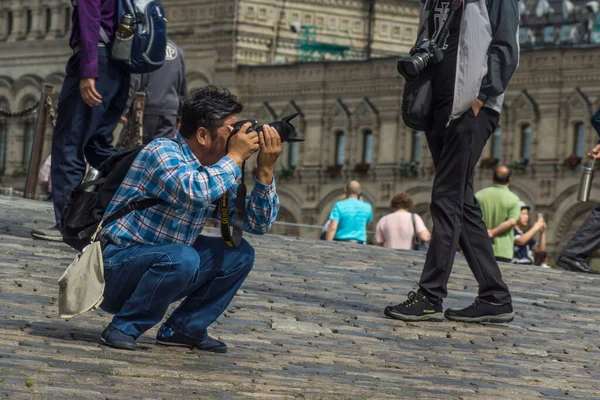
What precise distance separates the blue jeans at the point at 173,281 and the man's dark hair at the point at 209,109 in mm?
540

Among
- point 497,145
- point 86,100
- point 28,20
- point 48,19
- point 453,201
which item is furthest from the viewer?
point 28,20

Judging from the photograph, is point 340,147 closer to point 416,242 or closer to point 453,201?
point 416,242

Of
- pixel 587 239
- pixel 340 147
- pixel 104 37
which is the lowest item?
pixel 340 147

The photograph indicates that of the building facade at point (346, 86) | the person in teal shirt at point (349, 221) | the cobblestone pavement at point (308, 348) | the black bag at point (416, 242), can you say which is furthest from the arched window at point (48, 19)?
the cobblestone pavement at point (308, 348)

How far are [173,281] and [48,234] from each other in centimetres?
460

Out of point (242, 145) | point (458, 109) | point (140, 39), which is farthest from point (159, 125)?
point (242, 145)

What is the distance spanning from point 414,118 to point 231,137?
7.57ft

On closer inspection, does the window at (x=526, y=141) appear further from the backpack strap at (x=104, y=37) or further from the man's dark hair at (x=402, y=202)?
the backpack strap at (x=104, y=37)

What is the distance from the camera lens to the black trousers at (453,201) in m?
10.6

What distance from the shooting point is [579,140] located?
56312 millimetres

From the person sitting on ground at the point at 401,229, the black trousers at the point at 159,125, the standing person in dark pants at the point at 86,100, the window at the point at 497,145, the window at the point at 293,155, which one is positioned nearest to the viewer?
the standing person in dark pants at the point at 86,100

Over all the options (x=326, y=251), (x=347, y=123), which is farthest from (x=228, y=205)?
(x=347, y=123)

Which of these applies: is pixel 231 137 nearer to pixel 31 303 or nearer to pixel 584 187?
pixel 31 303

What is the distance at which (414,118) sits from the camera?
34.5 ft
